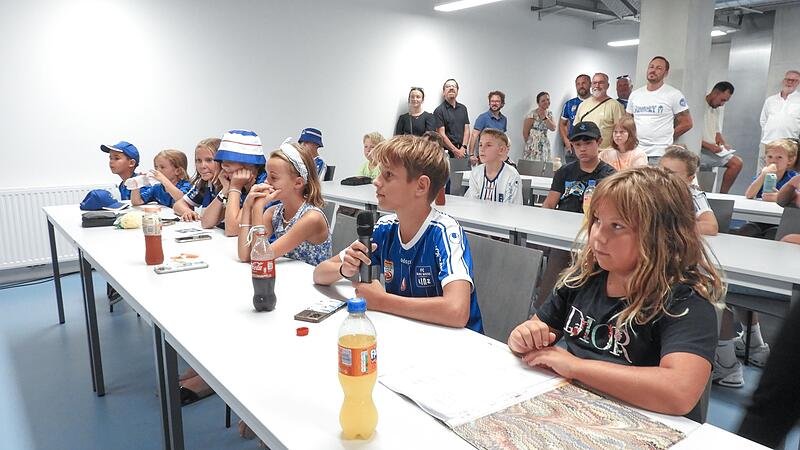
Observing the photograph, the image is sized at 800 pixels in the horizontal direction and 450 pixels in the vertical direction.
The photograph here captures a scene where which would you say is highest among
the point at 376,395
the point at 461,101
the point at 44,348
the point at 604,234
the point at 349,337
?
the point at 461,101

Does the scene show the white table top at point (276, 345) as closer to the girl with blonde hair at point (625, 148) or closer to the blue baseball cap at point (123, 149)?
the blue baseball cap at point (123, 149)

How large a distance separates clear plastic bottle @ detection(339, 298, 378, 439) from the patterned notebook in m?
0.17

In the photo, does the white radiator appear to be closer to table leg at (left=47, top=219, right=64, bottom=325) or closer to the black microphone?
table leg at (left=47, top=219, right=64, bottom=325)

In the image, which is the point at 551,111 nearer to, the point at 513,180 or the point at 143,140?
the point at 513,180

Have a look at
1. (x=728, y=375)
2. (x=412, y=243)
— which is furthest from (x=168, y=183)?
(x=728, y=375)

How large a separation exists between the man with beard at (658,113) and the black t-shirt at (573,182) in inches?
79.8

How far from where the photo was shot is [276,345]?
4.49ft

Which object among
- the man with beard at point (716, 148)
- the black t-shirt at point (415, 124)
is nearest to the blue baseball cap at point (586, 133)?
the black t-shirt at point (415, 124)

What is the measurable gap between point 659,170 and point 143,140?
4.94 m

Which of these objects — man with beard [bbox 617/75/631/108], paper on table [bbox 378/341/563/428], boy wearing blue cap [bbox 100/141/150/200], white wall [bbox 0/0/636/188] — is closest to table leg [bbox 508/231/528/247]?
paper on table [bbox 378/341/563/428]

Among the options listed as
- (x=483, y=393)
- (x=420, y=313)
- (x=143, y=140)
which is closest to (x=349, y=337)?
(x=483, y=393)

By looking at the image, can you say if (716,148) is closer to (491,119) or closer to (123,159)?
(491,119)

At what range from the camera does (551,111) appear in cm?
930

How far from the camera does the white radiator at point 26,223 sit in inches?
172
